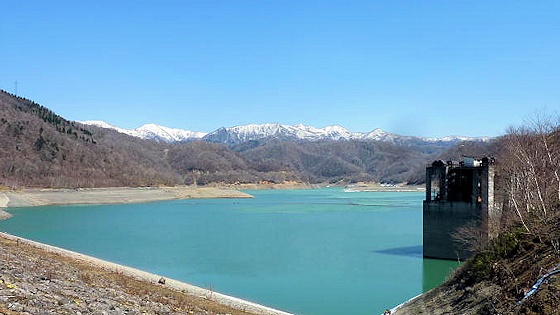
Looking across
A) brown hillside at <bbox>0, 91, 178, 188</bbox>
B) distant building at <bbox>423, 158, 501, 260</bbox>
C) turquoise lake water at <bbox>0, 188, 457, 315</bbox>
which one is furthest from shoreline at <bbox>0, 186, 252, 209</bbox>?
distant building at <bbox>423, 158, 501, 260</bbox>

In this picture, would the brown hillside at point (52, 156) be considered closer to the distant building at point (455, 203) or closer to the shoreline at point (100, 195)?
the shoreline at point (100, 195)

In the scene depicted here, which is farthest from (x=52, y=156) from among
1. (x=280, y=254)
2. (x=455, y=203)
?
(x=455, y=203)

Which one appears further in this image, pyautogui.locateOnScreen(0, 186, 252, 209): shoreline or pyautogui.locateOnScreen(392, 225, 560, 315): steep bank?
pyautogui.locateOnScreen(0, 186, 252, 209): shoreline

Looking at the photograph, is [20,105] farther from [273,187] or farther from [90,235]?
[90,235]

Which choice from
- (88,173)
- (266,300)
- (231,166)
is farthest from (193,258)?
(231,166)

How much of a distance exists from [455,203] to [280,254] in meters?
11.1

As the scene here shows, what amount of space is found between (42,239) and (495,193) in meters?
32.8

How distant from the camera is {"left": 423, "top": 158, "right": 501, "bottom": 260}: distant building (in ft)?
98.5

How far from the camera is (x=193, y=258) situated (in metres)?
33.4

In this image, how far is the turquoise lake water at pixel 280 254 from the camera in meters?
23.3

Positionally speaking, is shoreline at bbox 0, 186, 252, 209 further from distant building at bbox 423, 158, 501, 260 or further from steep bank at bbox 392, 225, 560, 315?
steep bank at bbox 392, 225, 560, 315

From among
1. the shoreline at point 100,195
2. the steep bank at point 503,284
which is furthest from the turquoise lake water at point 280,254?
the shoreline at point 100,195

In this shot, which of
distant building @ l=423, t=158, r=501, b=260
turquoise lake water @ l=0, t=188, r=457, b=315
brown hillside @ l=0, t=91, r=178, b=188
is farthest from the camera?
brown hillside @ l=0, t=91, r=178, b=188

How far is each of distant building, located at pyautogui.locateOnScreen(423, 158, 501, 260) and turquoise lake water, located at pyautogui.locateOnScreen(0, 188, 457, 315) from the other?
1032 mm
